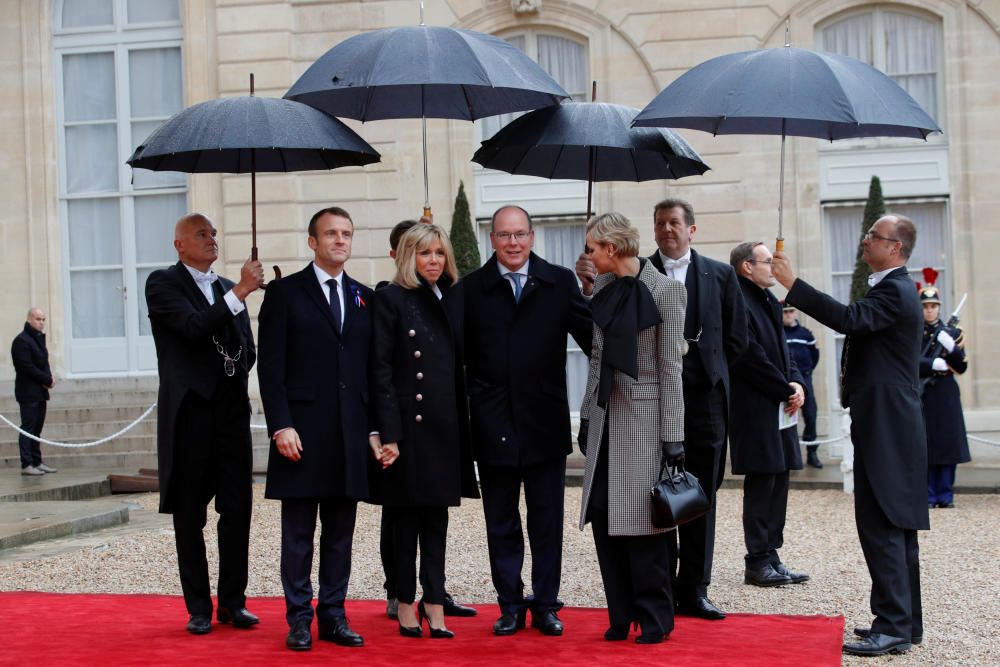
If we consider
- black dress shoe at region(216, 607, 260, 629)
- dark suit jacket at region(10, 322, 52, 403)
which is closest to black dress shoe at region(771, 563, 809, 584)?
black dress shoe at region(216, 607, 260, 629)

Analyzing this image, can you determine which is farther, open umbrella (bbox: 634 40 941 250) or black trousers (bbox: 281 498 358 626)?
open umbrella (bbox: 634 40 941 250)

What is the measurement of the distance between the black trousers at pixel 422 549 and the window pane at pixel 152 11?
12772mm

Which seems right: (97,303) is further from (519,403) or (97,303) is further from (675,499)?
(675,499)

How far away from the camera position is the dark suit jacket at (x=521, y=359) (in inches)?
261

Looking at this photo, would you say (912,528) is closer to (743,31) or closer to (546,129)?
(546,129)

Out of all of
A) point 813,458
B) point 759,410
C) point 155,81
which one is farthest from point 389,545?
point 155,81

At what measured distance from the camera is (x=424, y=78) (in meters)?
6.75

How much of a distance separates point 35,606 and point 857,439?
13.4 feet

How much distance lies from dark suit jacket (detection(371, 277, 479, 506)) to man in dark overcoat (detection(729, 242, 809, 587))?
2.18 m

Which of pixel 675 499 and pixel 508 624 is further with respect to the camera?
pixel 508 624

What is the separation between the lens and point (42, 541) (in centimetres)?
1059

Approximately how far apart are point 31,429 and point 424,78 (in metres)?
10.3

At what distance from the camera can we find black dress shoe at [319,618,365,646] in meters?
6.24

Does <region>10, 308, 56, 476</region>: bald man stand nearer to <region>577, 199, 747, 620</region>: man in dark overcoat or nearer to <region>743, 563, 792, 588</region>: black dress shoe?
Answer: <region>743, 563, 792, 588</region>: black dress shoe
